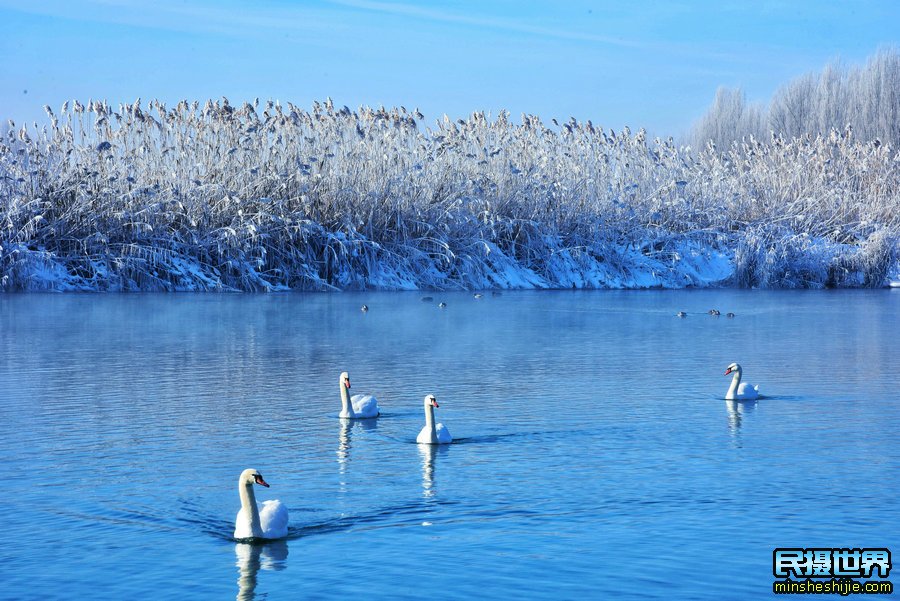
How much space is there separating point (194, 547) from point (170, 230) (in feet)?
73.1

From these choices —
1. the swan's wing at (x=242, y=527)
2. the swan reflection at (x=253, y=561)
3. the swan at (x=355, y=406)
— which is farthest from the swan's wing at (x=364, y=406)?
the swan reflection at (x=253, y=561)

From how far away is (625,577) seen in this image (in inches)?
245

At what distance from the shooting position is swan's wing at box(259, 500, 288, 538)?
697 cm

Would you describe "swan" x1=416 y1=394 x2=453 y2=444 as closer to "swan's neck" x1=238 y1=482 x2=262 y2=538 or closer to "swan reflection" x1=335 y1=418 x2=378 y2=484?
"swan reflection" x1=335 y1=418 x2=378 y2=484

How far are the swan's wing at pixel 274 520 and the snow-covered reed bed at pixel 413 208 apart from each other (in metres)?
21.0

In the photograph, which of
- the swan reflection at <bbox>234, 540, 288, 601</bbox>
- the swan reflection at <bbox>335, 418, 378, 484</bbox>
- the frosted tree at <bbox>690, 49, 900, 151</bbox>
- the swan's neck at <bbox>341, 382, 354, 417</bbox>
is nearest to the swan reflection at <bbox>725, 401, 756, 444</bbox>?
the swan reflection at <bbox>335, 418, 378, 484</bbox>

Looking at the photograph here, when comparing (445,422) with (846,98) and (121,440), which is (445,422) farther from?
(846,98)

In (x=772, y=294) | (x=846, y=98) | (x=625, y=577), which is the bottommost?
(x=625, y=577)

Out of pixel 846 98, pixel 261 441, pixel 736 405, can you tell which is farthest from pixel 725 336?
pixel 846 98

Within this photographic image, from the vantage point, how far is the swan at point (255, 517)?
6969 mm

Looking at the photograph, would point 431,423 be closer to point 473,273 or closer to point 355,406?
point 355,406

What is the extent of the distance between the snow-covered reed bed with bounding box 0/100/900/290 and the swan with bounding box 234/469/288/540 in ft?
68.7

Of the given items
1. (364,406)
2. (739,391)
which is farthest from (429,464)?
(739,391)

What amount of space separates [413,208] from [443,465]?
22.0 metres
